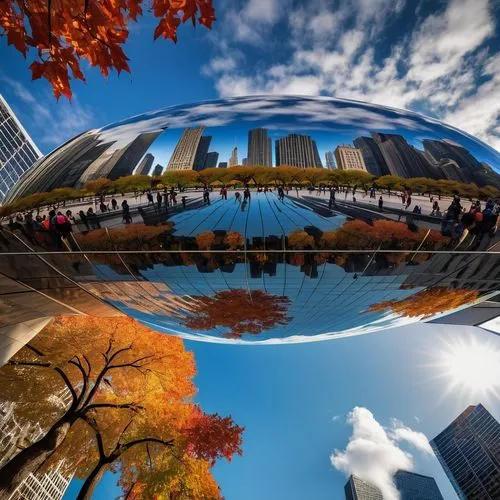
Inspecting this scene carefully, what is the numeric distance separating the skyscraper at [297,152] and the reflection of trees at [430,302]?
1666mm

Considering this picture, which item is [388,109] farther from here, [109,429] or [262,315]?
[109,429]

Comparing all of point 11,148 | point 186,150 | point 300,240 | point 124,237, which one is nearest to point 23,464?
point 124,237

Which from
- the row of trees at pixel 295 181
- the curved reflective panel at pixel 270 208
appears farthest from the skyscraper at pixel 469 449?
the row of trees at pixel 295 181

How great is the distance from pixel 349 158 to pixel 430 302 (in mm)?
1887

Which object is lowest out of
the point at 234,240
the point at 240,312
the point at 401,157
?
the point at 240,312

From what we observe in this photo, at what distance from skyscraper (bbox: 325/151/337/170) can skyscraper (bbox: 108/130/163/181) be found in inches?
54.8

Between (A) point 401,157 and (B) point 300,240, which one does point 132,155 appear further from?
(A) point 401,157

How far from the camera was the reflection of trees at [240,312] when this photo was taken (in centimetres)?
281

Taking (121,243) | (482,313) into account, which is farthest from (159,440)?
(482,313)

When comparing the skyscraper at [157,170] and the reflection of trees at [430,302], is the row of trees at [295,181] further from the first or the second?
the reflection of trees at [430,302]

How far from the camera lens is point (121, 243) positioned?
2387mm

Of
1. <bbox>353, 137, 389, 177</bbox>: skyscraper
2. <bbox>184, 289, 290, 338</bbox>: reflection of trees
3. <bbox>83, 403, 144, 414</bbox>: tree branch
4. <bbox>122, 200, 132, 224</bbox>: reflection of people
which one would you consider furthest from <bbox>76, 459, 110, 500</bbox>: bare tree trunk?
<bbox>353, 137, 389, 177</bbox>: skyscraper

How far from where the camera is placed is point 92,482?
855 centimetres

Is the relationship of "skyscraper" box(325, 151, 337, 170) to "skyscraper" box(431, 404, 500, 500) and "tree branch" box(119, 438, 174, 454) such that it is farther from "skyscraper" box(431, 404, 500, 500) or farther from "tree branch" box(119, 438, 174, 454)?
"skyscraper" box(431, 404, 500, 500)
